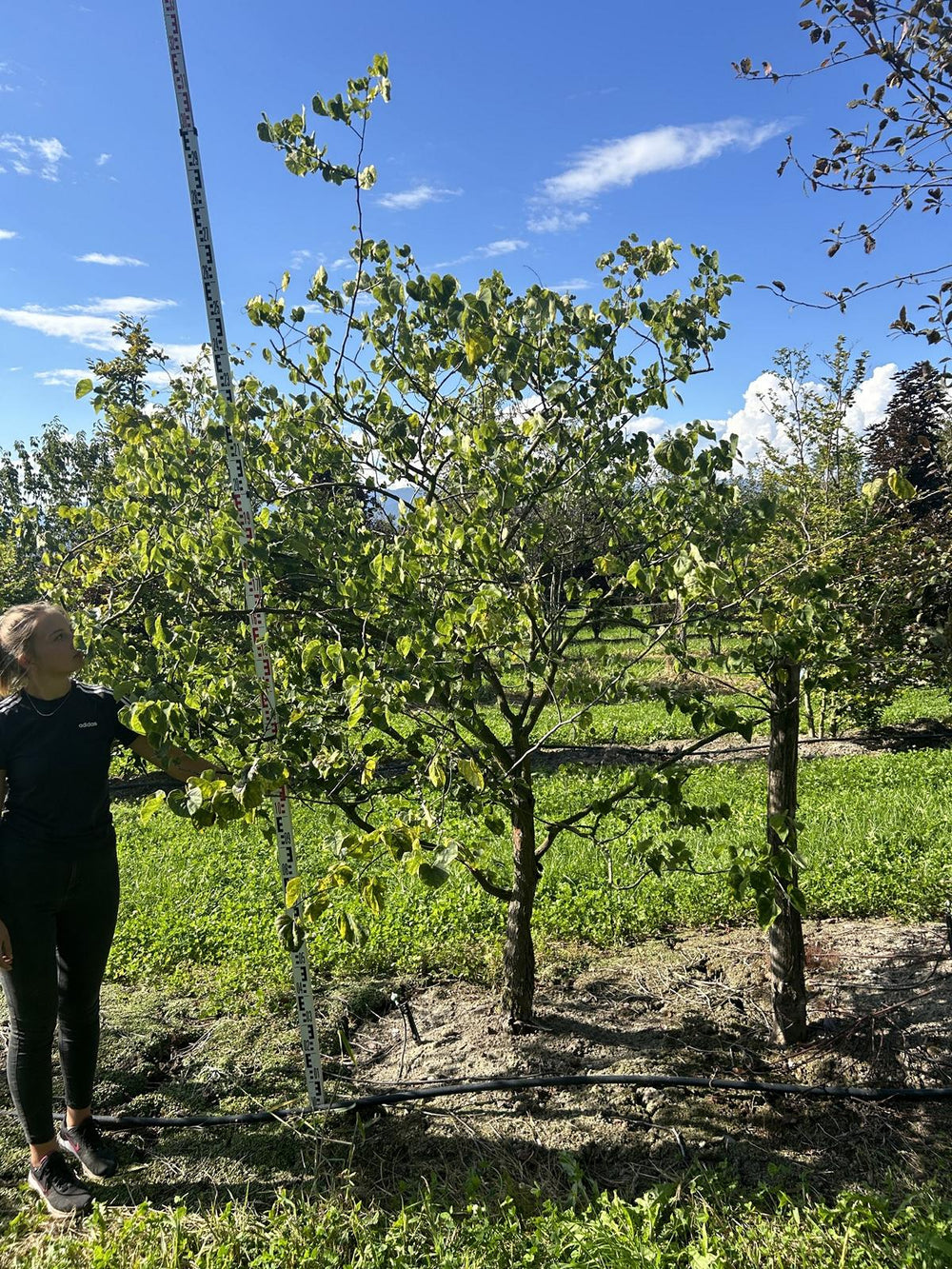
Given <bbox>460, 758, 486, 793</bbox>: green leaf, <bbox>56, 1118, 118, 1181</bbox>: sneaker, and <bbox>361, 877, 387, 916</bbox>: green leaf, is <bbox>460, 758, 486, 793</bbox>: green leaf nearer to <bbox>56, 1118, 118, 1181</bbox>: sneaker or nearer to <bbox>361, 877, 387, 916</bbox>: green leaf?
<bbox>361, 877, 387, 916</bbox>: green leaf

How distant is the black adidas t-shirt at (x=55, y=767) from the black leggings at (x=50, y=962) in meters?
0.07

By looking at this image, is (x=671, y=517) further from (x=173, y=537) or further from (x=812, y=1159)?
(x=812, y=1159)

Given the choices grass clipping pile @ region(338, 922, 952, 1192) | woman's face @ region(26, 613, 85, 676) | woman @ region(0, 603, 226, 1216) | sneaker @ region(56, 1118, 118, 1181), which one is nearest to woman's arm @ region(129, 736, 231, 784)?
woman @ region(0, 603, 226, 1216)

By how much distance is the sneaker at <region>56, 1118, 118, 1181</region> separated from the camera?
9.62 feet

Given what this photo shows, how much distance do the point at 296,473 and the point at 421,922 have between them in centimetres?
290

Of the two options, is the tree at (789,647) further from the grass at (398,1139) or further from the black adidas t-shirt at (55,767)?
the black adidas t-shirt at (55,767)

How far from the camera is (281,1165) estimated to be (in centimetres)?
296

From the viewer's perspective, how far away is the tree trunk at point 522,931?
11.5 ft

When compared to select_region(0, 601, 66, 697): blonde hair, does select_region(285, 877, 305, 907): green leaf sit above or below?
below

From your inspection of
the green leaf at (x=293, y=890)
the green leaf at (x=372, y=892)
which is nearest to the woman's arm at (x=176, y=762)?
the green leaf at (x=293, y=890)

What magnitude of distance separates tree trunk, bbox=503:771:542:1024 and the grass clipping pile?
12cm

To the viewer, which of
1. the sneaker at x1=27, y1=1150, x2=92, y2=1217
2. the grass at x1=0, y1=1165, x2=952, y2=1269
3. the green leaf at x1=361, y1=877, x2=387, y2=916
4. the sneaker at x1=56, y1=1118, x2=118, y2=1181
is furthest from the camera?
the sneaker at x1=56, y1=1118, x2=118, y2=1181

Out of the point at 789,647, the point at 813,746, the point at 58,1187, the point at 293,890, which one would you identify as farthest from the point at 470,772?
the point at 813,746

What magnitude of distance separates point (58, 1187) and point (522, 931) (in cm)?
193
